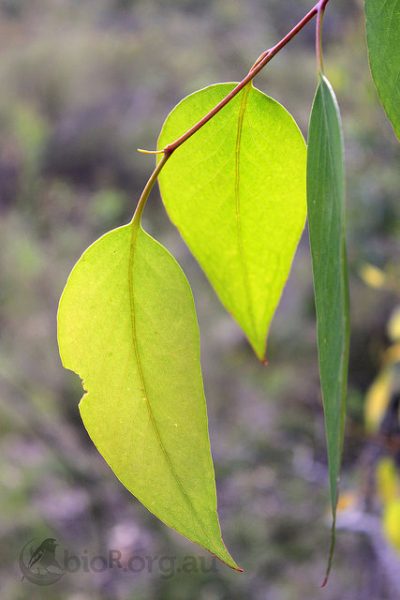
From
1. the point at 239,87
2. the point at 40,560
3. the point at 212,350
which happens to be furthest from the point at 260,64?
the point at 212,350

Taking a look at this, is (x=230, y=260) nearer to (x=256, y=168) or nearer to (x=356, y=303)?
(x=256, y=168)

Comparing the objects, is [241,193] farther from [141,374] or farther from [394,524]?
[394,524]

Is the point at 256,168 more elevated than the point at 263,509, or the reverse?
the point at 256,168

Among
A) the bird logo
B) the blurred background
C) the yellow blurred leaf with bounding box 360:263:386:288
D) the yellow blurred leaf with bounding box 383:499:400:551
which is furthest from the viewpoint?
the blurred background

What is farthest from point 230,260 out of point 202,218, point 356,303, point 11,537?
point 356,303

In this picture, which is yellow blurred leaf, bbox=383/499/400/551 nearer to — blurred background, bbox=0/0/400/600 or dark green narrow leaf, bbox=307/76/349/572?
blurred background, bbox=0/0/400/600

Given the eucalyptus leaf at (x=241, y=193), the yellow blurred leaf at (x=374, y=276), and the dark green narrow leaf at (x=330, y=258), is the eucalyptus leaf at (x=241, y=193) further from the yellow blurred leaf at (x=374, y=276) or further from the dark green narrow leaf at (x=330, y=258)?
the yellow blurred leaf at (x=374, y=276)

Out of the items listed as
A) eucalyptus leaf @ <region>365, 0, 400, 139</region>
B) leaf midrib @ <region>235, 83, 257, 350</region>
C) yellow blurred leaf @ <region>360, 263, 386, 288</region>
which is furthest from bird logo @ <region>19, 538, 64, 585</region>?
yellow blurred leaf @ <region>360, 263, 386, 288</region>
